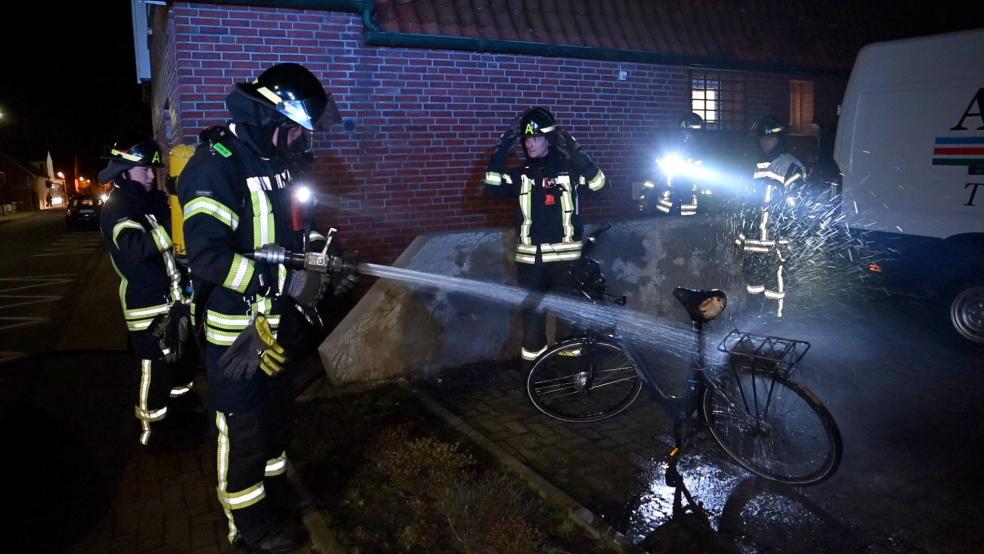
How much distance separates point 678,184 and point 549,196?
329 cm

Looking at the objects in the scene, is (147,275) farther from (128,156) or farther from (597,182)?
(597,182)

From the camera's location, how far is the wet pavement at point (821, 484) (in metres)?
3.55

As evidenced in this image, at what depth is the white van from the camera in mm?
6422

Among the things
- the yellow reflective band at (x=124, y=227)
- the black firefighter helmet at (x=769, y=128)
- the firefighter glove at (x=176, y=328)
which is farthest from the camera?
the black firefighter helmet at (x=769, y=128)

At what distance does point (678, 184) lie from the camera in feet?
26.4

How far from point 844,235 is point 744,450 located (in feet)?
14.7

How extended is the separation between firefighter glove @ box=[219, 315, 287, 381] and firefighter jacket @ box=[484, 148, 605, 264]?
2.62 metres

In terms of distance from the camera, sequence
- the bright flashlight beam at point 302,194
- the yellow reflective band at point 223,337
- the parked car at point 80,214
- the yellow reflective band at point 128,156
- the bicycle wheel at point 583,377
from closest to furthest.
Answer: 1. the yellow reflective band at point 223,337
2. the bright flashlight beam at point 302,194
3. the yellow reflective band at point 128,156
4. the bicycle wheel at point 583,377
5. the parked car at point 80,214

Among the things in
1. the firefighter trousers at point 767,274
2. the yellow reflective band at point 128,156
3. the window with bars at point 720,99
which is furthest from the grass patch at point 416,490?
the window with bars at point 720,99

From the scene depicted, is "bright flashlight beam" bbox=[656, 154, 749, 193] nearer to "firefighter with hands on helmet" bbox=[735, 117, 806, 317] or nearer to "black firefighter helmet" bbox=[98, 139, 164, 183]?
"firefighter with hands on helmet" bbox=[735, 117, 806, 317]

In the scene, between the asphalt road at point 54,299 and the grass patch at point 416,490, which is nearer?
the grass patch at point 416,490

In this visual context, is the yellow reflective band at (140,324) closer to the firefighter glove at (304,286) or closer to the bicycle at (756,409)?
the firefighter glove at (304,286)

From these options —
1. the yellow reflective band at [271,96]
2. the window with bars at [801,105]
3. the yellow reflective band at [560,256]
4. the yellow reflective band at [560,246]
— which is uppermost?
the window with bars at [801,105]

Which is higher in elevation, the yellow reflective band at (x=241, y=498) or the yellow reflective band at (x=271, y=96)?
the yellow reflective band at (x=271, y=96)
